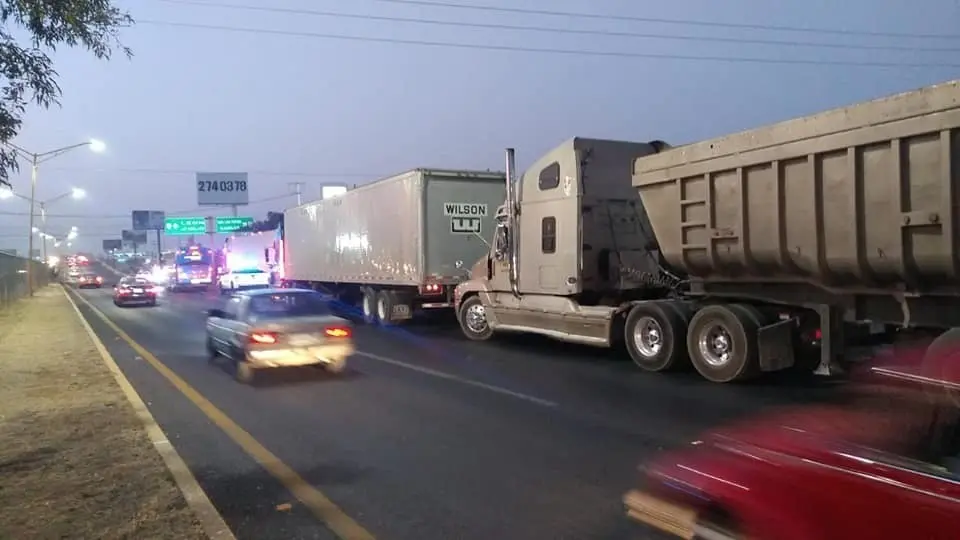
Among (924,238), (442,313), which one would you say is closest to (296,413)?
(924,238)

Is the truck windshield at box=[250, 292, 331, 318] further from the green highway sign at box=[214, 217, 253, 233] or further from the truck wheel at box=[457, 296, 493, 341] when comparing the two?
the green highway sign at box=[214, 217, 253, 233]

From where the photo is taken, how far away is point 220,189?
64.9 meters

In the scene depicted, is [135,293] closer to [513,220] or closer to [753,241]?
[513,220]

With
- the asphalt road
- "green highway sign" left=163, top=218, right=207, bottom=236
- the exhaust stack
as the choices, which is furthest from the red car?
"green highway sign" left=163, top=218, right=207, bottom=236

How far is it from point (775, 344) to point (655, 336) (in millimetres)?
2008

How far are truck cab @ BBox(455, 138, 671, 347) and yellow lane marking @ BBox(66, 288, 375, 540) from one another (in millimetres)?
6181

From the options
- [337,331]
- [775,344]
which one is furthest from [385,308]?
[775,344]

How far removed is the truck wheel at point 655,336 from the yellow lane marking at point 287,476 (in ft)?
20.2

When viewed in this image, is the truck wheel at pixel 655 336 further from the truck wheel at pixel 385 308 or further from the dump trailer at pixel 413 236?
the truck wheel at pixel 385 308

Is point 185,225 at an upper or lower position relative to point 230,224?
upper

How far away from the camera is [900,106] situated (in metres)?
8.23

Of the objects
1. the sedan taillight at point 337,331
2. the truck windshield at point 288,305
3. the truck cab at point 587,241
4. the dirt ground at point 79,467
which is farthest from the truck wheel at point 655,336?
the dirt ground at point 79,467

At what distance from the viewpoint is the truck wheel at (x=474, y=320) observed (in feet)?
55.0

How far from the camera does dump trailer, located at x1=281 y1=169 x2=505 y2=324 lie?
62.2ft
